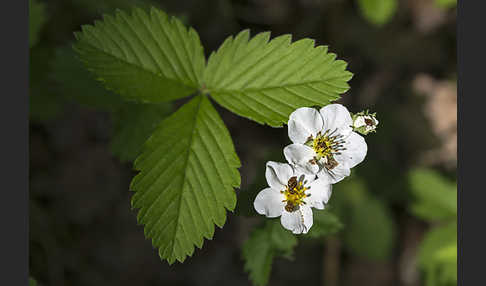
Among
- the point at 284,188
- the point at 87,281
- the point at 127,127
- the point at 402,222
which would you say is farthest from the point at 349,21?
the point at 87,281

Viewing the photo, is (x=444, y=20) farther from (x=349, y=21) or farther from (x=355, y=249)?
(x=355, y=249)

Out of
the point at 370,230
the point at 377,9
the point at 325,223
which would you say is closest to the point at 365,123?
the point at 325,223

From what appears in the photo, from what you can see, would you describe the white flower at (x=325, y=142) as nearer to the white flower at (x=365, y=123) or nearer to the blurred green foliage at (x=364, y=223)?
the white flower at (x=365, y=123)

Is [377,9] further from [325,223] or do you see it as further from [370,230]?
[325,223]

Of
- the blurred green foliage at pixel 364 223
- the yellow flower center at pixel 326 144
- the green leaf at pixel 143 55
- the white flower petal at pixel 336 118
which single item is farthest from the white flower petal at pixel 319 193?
the blurred green foliage at pixel 364 223

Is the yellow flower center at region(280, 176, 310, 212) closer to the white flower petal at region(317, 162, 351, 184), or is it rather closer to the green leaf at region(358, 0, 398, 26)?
the white flower petal at region(317, 162, 351, 184)

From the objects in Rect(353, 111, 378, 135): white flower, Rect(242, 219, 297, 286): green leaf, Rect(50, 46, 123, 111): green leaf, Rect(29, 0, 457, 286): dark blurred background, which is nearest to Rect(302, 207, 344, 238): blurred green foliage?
Rect(242, 219, 297, 286): green leaf
